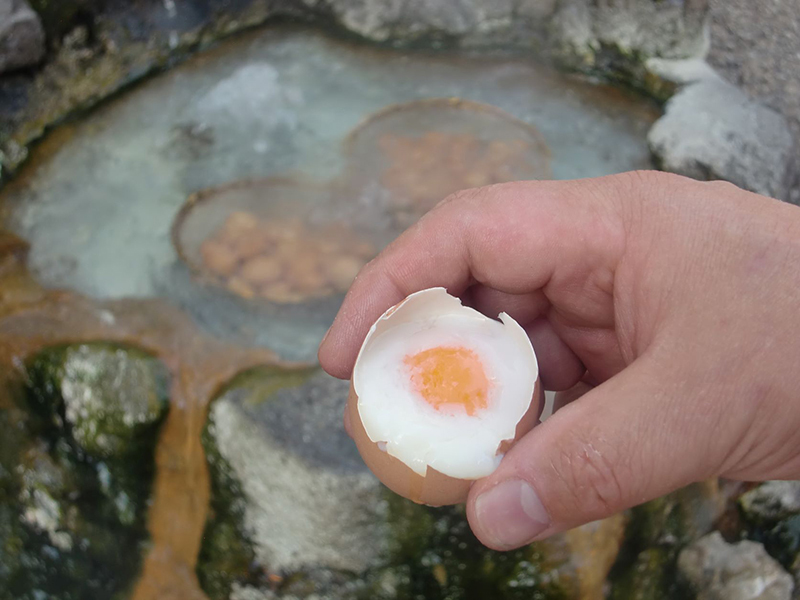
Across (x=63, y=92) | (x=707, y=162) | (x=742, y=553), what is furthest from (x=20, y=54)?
(x=742, y=553)

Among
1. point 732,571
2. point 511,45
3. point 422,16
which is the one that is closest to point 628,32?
point 511,45

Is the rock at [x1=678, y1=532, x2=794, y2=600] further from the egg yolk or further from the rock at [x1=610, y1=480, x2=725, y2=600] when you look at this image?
the egg yolk

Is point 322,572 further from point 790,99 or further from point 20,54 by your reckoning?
point 790,99

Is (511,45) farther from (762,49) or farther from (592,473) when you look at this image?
(592,473)

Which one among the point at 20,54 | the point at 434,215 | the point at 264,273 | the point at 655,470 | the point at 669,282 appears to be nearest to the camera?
the point at 655,470

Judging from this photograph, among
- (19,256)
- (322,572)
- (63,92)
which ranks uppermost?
(63,92)

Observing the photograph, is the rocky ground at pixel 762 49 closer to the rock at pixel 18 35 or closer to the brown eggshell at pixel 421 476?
the brown eggshell at pixel 421 476

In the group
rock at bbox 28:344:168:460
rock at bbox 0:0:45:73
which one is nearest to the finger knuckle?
rock at bbox 28:344:168:460
